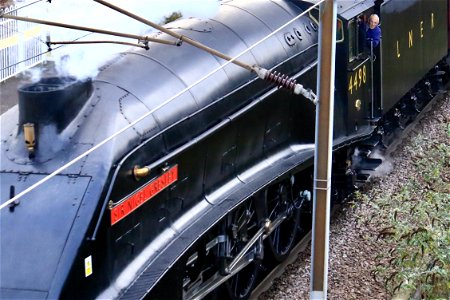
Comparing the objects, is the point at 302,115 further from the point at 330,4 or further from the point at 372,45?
the point at 330,4

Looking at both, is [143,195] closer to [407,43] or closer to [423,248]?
[423,248]

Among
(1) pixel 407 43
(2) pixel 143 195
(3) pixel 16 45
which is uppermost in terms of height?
(2) pixel 143 195

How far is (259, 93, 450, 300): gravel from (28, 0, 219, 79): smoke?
2.94 metres

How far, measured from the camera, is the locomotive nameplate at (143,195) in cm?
610

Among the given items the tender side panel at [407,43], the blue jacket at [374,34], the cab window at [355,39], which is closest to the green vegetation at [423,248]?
the cab window at [355,39]

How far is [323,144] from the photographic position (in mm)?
7000

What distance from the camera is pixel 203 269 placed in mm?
7695

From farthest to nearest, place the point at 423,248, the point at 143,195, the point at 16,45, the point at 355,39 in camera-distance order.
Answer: the point at 16,45 → the point at 355,39 → the point at 423,248 → the point at 143,195

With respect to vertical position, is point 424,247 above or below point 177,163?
below

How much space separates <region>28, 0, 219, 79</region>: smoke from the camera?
6770 mm

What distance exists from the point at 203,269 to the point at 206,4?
2.74 meters

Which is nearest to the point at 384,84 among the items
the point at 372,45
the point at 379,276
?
the point at 372,45

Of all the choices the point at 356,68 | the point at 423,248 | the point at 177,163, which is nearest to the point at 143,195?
the point at 177,163

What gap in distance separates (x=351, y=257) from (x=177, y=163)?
3565mm
